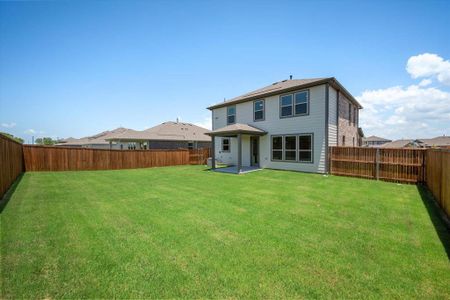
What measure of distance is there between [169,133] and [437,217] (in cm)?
2493

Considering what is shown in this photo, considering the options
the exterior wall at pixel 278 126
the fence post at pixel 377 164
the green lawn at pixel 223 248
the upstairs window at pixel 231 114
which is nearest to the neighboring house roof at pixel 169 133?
the upstairs window at pixel 231 114

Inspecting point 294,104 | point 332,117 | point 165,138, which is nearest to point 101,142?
point 165,138

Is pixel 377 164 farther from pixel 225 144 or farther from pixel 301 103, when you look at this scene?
pixel 225 144

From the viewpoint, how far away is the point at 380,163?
966cm

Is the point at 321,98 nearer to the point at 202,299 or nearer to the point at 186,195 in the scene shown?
the point at 186,195

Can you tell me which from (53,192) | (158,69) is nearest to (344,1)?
(158,69)

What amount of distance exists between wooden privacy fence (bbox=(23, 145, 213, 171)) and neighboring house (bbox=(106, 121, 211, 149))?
6506mm

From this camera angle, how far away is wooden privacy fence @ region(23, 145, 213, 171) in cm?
1270

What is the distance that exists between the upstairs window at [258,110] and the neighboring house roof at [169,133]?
8.76m

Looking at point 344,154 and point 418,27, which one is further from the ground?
point 418,27

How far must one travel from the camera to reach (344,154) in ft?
35.7

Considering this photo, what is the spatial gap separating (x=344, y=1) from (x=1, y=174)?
14209mm

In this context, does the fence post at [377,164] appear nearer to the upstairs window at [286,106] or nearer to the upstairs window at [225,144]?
the upstairs window at [286,106]

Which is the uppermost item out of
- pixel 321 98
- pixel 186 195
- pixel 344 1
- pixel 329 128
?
pixel 344 1
